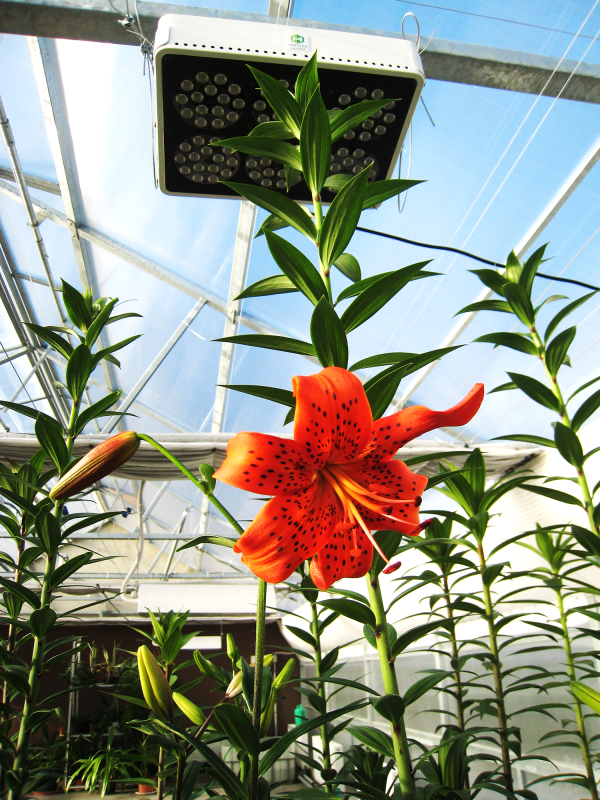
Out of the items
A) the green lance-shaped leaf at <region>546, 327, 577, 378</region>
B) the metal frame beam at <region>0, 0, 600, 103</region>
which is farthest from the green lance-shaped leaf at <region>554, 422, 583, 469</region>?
the metal frame beam at <region>0, 0, 600, 103</region>

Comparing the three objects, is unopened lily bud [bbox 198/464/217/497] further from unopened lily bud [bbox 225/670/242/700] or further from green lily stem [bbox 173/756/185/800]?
green lily stem [bbox 173/756/185/800]

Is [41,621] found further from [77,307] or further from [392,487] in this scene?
[392,487]

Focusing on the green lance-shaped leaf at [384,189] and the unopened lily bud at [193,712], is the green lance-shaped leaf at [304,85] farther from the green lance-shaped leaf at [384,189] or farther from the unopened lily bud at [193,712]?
the unopened lily bud at [193,712]

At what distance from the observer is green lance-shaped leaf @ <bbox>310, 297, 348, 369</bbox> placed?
45 cm

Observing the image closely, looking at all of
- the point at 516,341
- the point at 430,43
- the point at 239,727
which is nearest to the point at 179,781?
the point at 239,727

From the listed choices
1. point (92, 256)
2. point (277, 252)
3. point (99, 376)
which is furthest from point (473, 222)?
point (99, 376)

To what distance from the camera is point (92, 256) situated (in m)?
4.52

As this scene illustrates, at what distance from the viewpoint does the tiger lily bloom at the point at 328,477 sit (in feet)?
1.22

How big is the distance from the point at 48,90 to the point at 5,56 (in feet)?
0.86

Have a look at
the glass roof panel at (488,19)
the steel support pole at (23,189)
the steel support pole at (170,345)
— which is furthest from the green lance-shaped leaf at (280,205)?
the steel support pole at (170,345)

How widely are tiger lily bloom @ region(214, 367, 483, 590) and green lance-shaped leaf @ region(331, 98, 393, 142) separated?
501 millimetres

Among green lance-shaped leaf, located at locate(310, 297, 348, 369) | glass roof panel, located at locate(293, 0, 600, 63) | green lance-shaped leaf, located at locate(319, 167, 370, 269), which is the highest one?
glass roof panel, located at locate(293, 0, 600, 63)

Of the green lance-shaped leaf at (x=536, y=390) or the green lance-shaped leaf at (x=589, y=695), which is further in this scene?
the green lance-shaped leaf at (x=536, y=390)

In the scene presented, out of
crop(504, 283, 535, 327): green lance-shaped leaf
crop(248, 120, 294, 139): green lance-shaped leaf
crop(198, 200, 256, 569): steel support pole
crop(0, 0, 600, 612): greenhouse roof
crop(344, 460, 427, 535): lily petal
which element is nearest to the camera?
crop(344, 460, 427, 535): lily petal
